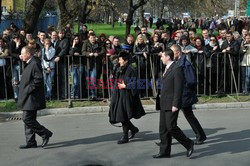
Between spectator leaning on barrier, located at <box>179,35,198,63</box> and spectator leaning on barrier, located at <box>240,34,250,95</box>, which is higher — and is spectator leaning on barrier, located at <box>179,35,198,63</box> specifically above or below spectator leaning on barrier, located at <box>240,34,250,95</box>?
above

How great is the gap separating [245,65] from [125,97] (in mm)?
5496

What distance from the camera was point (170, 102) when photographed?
6.68 m

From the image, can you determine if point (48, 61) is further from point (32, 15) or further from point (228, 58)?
point (32, 15)

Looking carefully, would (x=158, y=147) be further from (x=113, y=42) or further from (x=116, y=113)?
(x=113, y=42)

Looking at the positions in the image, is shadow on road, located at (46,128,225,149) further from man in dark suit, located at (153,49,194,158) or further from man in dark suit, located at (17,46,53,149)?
man in dark suit, located at (153,49,194,158)

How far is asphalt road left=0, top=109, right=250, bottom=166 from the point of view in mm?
6855

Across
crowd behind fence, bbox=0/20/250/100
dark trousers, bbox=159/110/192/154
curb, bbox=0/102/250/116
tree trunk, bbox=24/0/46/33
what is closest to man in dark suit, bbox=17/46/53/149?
dark trousers, bbox=159/110/192/154

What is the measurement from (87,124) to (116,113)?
191cm

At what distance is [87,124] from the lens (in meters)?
9.55

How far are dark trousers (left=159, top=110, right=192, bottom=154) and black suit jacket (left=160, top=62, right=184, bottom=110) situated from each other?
14 cm

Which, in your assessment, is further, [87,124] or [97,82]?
[97,82]

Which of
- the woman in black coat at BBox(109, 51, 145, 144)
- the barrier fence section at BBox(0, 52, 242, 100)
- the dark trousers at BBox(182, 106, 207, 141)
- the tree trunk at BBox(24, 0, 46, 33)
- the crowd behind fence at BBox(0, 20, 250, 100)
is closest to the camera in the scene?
the dark trousers at BBox(182, 106, 207, 141)

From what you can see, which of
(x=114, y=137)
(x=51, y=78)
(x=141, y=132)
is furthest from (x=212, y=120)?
(x=51, y=78)

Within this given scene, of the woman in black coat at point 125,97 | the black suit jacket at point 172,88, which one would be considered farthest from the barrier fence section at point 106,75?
the black suit jacket at point 172,88
